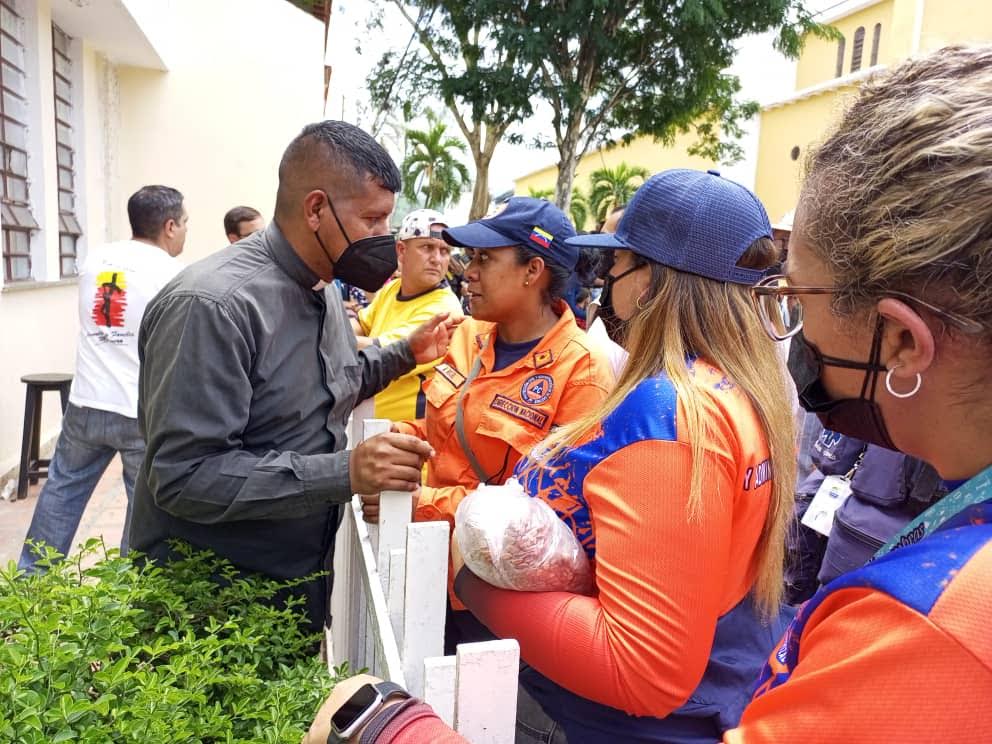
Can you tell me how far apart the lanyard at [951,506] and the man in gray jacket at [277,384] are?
1.13m

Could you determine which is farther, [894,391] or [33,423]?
[33,423]

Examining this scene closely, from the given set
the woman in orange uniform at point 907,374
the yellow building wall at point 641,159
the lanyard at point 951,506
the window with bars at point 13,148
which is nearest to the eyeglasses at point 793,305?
the woman in orange uniform at point 907,374

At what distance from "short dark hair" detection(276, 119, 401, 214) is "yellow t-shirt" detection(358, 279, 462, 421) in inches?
39.0

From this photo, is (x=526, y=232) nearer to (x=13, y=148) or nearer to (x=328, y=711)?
Result: (x=328, y=711)

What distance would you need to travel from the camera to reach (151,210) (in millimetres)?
4340

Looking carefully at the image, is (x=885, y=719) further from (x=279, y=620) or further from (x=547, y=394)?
(x=547, y=394)

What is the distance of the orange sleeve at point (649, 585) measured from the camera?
1.23 m

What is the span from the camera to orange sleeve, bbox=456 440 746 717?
123cm

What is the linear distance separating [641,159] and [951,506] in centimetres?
2952

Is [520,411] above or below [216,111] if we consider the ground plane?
below

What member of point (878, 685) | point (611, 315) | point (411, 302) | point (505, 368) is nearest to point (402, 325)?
point (411, 302)

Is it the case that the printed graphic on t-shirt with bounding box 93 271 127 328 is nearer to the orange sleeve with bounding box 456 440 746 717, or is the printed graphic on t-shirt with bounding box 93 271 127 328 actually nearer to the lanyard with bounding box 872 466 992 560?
the orange sleeve with bounding box 456 440 746 717

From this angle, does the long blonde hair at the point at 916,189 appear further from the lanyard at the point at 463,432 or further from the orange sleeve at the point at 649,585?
the lanyard at the point at 463,432

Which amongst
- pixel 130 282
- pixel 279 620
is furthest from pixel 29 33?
pixel 279 620
